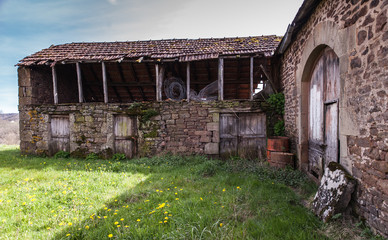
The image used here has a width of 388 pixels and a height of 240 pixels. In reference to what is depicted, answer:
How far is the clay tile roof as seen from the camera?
7.13 meters

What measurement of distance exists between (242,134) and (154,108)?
374 cm

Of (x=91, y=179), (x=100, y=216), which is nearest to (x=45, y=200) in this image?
(x=91, y=179)

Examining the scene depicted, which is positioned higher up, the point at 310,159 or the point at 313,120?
the point at 313,120

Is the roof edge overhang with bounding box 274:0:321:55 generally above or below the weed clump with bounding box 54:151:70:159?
above

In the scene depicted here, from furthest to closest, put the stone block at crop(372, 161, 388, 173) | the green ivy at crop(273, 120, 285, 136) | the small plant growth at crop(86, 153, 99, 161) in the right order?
the small plant growth at crop(86, 153, 99, 161) → the green ivy at crop(273, 120, 285, 136) → the stone block at crop(372, 161, 388, 173)

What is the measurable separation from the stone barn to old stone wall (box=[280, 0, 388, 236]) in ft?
12.0

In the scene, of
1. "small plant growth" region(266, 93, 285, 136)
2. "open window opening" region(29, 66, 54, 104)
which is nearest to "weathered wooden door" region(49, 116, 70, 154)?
"open window opening" region(29, 66, 54, 104)

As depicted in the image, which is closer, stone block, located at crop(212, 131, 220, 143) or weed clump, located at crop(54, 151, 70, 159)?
stone block, located at crop(212, 131, 220, 143)

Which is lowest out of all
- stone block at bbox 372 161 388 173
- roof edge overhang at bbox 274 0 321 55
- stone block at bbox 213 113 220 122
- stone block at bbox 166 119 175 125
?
stone block at bbox 372 161 388 173

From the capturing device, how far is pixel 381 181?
2.36m

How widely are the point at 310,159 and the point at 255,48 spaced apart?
4500mm

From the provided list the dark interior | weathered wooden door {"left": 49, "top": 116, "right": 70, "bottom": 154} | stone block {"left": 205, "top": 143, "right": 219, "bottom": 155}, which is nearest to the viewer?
stone block {"left": 205, "top": 143, "right": 219, "bottom": 155}

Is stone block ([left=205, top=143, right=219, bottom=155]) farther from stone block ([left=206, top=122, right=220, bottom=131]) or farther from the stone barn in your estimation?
stone block ([left=206, top=122, right=220, bottom=131])

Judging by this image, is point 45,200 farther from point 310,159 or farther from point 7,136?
point 7,136
